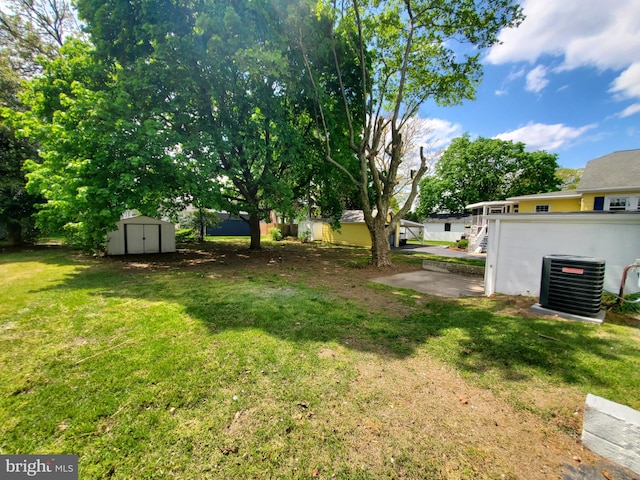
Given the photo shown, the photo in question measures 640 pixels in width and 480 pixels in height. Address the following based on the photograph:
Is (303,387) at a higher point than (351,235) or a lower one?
lower

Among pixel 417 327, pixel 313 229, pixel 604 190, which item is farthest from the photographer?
pixel 313 229

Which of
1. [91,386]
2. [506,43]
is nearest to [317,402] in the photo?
[91,386]

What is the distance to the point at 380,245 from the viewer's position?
10336 millimetres

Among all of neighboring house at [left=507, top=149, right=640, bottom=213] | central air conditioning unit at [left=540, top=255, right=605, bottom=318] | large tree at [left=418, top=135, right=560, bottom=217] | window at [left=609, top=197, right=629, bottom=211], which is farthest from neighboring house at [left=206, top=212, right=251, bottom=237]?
window at [left=609, top=197, right=629, bottom=211]

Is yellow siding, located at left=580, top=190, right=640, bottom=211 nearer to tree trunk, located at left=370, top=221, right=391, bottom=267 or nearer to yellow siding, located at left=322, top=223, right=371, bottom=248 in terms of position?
tree trunk, located at left=370, top=221, right=391, bottom=267

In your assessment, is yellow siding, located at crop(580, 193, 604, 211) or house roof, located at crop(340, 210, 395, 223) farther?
house roof, located at crop(340, 210, 395, 223)

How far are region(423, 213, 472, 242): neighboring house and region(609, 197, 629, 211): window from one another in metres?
15.2

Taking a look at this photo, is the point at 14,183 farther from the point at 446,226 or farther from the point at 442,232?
the point at 446,226

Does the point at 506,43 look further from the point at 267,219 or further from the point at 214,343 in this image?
the point at 214,343

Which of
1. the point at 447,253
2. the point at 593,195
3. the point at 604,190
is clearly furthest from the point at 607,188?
the point at 447,253

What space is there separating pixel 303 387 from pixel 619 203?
18.8 metres

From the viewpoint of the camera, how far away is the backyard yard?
189cm

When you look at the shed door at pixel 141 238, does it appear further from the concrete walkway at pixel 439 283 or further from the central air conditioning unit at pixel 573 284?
the central air conditioning unit at pixel 573 284

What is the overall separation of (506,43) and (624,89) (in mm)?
9487
